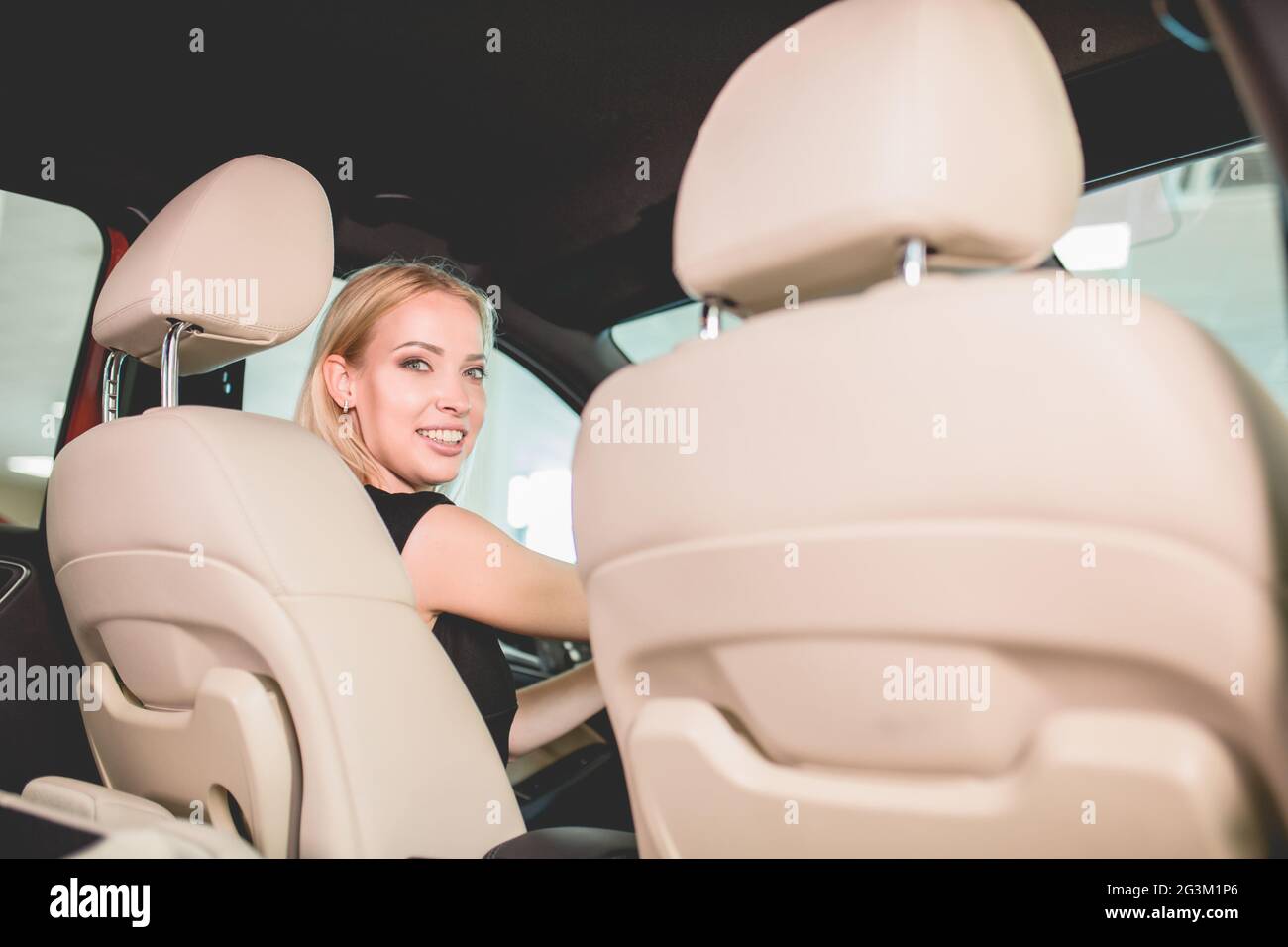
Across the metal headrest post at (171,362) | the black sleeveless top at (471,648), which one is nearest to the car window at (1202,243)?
the black sleeveless top at (471,648)

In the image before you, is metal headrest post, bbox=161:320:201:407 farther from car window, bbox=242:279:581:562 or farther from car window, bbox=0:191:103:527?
car window, bbox=0:191:103:527

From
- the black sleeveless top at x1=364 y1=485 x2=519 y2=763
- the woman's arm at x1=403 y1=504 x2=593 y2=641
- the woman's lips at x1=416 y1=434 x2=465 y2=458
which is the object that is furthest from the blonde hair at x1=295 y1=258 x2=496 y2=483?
the woman's arm at x1=403 y1=504 x2=593 y2=641

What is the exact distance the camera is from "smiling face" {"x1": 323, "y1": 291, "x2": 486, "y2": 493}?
6.69 ft

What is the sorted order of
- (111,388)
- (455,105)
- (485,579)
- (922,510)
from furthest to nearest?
(455,105)
(111,388)
(485,579)
(922,510)

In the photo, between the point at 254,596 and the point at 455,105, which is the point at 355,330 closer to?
the point at 455,105

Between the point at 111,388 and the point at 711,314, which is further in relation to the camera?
the point at 111,388

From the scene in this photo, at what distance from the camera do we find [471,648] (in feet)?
6.05

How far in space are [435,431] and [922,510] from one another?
4.58 feet

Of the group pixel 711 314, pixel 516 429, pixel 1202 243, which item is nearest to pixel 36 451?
pixel 516 429

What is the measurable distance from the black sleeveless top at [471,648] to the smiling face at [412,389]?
0.23 m

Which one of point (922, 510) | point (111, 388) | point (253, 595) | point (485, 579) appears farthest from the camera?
point (111, 388)
